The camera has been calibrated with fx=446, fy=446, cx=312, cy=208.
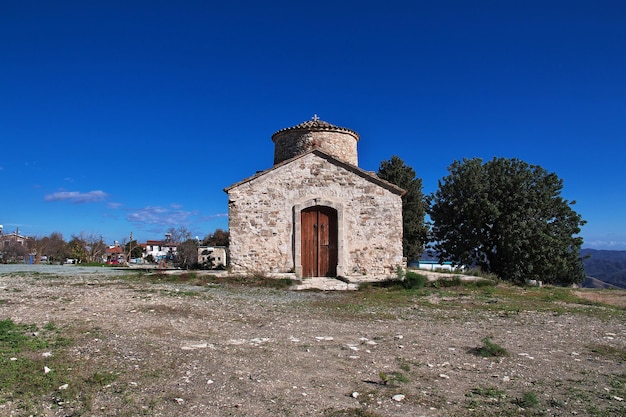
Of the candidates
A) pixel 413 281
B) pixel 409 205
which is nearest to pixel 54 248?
pixel 409 205

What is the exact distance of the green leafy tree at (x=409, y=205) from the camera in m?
30.4

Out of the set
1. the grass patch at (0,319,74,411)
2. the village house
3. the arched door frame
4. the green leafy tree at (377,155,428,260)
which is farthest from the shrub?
the green leafy tree at (377,155,428,260)

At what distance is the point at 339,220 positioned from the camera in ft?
49.8

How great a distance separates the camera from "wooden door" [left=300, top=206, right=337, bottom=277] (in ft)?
50.0

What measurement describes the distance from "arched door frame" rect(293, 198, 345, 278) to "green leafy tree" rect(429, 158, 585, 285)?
8345 mm

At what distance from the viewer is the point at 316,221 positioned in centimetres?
1535

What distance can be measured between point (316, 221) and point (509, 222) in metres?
10.1

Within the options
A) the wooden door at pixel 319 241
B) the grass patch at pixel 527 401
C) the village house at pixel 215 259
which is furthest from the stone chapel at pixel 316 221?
the grass patch at pixel 527 401

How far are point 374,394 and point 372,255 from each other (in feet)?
36.8

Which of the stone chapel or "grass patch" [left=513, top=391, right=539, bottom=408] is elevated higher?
the stone chapel

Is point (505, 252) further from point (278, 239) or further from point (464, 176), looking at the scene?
point (278, 239)

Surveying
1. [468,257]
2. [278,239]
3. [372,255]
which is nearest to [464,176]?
[468,257]

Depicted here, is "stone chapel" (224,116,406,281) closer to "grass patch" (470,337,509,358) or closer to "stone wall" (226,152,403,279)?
"stone wall" (226,152,403,279)

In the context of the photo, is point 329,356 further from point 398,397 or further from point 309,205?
point 309,205
